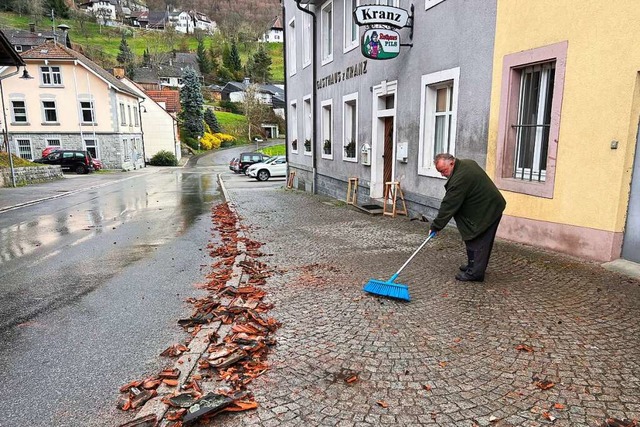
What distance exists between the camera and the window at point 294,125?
20219 mm

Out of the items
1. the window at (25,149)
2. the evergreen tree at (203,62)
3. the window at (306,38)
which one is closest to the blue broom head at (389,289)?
the window at (306,38)

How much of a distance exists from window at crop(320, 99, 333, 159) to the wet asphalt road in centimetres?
602

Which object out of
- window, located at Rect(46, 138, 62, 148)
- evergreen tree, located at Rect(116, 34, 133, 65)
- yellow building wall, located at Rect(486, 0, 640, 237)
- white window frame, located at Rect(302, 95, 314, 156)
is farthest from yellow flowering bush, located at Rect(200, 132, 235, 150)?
yellow building wall, located at Rect(486, 0, 640, 237)

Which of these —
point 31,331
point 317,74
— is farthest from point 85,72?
point 31,331

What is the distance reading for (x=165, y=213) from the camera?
43.6 feet

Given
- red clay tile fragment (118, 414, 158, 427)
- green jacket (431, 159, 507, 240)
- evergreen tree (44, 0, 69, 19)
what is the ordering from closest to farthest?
red clay tile fragment (118, 414, 158, 427)
green jacket (431, 159, 507, 240)
evergreen tree (44, 0, 69, 19)

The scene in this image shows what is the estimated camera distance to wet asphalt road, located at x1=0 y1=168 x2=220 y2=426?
327cm

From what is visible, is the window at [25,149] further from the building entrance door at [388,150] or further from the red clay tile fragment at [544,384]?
the red clay tile fragment at [544,384]

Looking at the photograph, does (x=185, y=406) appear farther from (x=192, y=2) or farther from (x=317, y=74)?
(x=192, y=2)

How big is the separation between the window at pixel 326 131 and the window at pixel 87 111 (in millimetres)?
29395

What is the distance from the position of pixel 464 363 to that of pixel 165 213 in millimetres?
11449

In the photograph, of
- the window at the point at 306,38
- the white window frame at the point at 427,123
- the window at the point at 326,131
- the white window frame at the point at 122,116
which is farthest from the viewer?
the white window frame at the point at 122,116

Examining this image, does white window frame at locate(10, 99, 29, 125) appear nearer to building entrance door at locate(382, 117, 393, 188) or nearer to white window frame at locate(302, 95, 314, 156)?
white window frame at locate(302, 95, 314, 156)

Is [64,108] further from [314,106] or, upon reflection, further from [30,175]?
[314,106]
